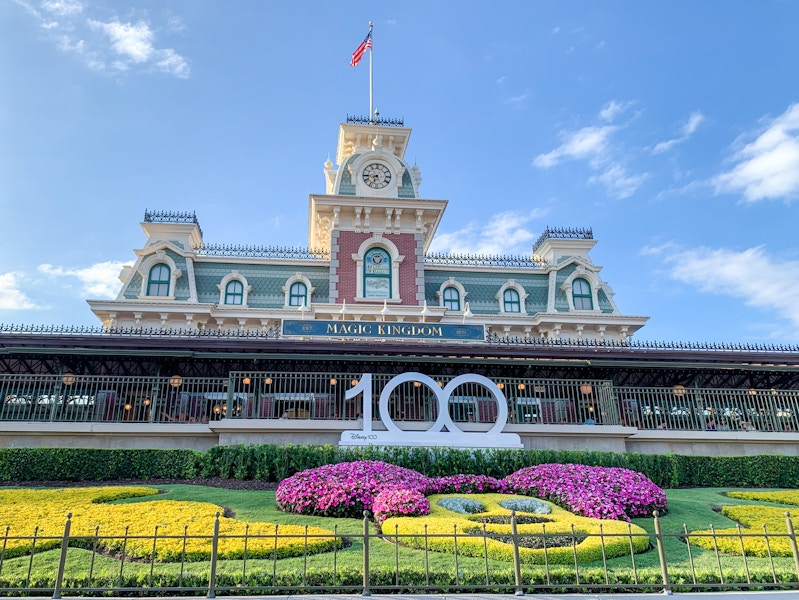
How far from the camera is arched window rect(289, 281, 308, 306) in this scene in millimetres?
31594

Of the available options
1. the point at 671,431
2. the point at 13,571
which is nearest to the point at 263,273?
the point at 671,431

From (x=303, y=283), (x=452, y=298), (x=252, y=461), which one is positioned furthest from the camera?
(x=452, y=298)

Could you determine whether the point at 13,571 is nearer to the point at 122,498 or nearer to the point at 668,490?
the point at 122,498

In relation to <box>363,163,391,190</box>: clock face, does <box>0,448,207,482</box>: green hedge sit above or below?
below

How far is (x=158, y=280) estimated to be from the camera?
3128 centimetres

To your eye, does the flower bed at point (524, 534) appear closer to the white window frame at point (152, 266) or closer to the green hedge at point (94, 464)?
the green hedge at point (94, 464)

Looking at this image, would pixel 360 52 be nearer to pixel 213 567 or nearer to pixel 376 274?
pixel 376 274

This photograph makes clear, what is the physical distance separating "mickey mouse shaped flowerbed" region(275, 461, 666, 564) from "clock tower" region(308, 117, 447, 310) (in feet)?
54.3

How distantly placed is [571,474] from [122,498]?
10.9 metres

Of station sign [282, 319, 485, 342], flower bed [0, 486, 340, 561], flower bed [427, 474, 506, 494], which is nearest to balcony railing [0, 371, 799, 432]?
station sign [282, 319, 485, 342]

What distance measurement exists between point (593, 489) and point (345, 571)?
7.12 m

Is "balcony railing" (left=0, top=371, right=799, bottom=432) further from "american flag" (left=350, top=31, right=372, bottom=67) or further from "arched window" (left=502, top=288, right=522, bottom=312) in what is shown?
"american flag" (left=350, top=31, right=372, bottom=67)

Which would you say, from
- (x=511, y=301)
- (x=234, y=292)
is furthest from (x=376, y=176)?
(x=511, y=301)

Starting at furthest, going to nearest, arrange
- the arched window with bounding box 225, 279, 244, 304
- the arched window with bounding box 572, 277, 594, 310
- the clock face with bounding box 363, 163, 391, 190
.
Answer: the clock face with bounding box 363, 163, 391, 190, the arched window with bounding box 572, 277, 594, 310, the arched window with bounding box 225, 279, 244, 304
